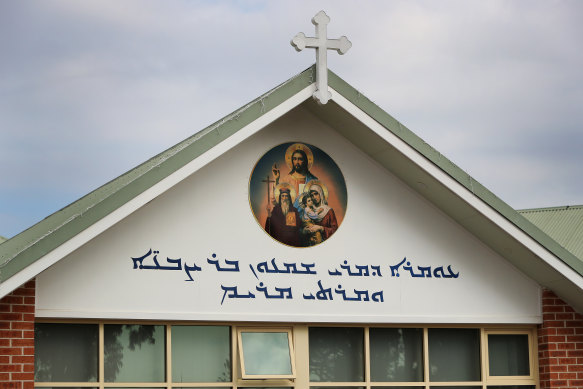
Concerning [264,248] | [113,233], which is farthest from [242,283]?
[113,233]

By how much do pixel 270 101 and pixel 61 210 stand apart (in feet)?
13.8

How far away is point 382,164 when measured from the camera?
1305 cm

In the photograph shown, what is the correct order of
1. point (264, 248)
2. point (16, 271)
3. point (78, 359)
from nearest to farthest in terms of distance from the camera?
point (16, 271), point (78, 359), point (264, 248)

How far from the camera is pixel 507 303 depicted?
13391mm

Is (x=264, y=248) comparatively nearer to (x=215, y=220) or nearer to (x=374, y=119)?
(x=215, y=220)

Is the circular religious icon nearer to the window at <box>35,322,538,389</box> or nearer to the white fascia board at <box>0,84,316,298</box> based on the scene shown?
the white fascia board at <box>0,84,316,298</box>

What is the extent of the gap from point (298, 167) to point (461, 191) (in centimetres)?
196

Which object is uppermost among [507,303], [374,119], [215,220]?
[374,119]

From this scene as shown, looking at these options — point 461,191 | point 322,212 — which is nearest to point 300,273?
point 322,212

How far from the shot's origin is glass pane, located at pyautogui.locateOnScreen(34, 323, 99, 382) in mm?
11469

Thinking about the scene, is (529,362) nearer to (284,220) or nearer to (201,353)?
(284,220)

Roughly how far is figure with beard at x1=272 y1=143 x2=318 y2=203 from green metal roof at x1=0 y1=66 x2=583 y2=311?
48 cm

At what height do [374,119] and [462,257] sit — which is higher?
[374,119]

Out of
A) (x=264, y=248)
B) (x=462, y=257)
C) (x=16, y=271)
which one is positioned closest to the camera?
(x=16, y=271)
